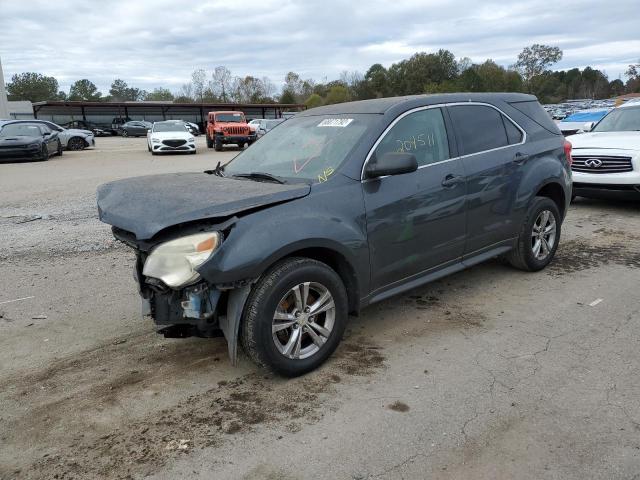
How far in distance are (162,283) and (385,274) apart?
164 centimetres

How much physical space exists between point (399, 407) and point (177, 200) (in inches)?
75.7

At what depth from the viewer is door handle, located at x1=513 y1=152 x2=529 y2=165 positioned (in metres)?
5.03

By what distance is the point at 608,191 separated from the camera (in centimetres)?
834

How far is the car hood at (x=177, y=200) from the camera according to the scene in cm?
318

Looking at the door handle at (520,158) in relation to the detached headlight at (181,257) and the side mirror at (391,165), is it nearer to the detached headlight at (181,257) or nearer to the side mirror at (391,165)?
the side mirror at (391,165)

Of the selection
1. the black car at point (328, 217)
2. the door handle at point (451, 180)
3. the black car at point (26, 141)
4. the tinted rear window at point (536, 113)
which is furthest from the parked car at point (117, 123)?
the door handle at point (451, 180)

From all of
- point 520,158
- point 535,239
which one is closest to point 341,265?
point 520,158

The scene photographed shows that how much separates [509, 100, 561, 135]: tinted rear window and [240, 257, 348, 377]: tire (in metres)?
3.12

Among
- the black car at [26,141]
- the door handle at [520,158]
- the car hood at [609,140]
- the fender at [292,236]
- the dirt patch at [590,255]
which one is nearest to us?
the fender at [292,236]

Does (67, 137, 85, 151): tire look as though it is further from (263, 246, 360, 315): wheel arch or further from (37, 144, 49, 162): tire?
(263, 246, 360, 315): wheel arch

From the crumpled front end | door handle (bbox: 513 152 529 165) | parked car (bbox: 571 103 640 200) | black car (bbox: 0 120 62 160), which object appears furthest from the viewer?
black car (bbox: 0 120 62 160)

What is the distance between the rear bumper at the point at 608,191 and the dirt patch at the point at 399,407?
21.8 ft

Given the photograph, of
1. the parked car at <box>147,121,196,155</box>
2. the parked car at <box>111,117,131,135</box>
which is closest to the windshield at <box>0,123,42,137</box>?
the parked car at <box>147,121,196,155</box>

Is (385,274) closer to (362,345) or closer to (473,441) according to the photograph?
(362,345)
